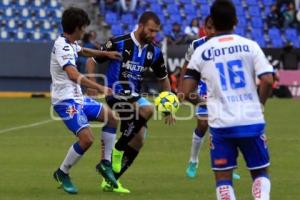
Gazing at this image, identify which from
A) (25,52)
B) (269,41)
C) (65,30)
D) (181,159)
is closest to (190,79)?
(65,30)

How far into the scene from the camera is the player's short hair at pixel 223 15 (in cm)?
791

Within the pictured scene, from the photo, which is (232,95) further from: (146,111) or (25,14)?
(25,14)

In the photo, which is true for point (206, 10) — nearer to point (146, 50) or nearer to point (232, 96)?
point (146, 50)

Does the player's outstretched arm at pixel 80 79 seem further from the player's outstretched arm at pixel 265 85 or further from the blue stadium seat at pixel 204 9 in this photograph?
the blue stadium seat at pixel 204 9

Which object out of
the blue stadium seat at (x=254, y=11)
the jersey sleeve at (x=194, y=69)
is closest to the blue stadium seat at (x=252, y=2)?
the blue stadium seat at (x=254, y=11)

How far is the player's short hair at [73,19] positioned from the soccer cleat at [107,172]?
5.70 ft

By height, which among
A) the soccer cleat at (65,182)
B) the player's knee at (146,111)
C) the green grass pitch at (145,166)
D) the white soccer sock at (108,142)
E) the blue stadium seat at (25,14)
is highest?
the blue stadium seat at (25,14)

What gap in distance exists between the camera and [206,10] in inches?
1401

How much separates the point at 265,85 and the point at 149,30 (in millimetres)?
3513

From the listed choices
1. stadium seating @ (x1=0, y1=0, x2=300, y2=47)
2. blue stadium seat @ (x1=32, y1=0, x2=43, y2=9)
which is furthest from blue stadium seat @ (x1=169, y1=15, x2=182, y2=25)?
blue stadium seat @ (x1=32, y1=0, x2=43, y2=9)

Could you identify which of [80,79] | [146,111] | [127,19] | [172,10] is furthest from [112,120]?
[172,10]

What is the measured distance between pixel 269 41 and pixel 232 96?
26782 millimetres

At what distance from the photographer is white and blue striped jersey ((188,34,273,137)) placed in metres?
7.98

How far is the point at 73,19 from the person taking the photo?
427 inches
